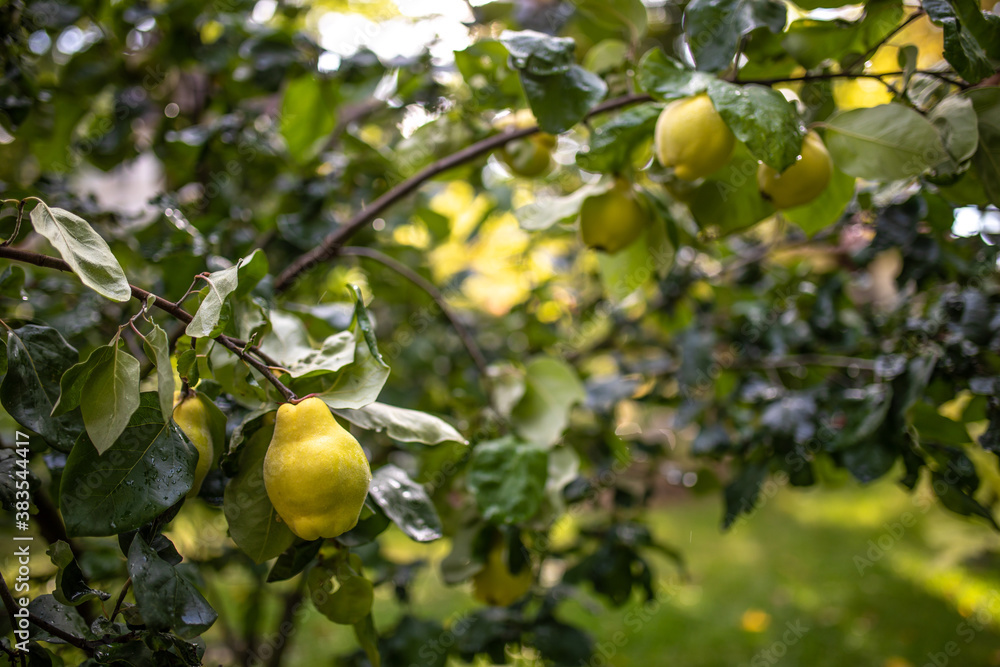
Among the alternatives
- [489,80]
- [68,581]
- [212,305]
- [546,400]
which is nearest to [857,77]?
[489,80]

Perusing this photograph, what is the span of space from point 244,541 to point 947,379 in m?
0.83

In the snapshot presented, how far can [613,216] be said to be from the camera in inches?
29.6

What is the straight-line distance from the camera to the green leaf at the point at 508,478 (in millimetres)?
722

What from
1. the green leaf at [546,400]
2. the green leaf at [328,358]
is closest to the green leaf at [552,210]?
the green leaf at [546,400]

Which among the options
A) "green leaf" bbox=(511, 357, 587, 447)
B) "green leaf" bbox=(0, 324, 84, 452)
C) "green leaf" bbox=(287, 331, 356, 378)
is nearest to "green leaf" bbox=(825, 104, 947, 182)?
"green leaf" bbox=(511, 357, 587, 447)

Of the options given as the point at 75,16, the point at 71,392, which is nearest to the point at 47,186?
the point at 75,16

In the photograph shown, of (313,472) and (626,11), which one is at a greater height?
(626,11)

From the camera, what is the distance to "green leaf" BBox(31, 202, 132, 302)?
17.1 inches

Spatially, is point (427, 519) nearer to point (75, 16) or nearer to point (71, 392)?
point (71, 392)

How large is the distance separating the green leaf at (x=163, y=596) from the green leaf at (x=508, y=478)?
0.33 meters

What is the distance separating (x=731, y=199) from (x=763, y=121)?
224 millimetres

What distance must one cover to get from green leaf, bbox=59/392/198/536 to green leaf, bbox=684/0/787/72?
632 millimetres

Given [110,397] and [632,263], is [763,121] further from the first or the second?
[110,397]

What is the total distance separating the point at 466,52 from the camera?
0.81 metres
